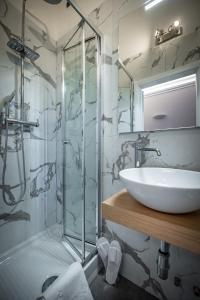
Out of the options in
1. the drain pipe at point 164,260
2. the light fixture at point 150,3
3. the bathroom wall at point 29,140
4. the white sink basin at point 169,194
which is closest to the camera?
the white sink basin at point 169,194

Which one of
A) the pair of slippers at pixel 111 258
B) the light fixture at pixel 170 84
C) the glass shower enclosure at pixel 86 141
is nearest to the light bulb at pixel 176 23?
the light fixture at pixel 170 84

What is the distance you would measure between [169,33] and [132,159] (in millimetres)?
939

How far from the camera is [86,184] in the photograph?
140 centimetres

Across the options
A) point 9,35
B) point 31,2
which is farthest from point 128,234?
point 31,2

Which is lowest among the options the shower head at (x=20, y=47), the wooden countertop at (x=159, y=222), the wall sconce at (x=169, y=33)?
the wooden countertop at (x=159, y=222)

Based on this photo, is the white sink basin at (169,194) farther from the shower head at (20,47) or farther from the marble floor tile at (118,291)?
the shower head at (20,47)

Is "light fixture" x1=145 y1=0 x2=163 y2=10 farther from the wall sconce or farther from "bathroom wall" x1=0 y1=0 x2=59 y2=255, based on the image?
"bathroom wall" x1=0 y1=0 x2=59 y2=255

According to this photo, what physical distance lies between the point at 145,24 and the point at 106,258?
6.35ft

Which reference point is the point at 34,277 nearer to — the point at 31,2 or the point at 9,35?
the point at 9,35

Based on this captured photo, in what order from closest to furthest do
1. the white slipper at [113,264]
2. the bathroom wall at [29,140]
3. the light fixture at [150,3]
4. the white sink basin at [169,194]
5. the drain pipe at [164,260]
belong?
the white sink basin at [169,194], the drain pipe at [164,260], the light fixture at [150,3], the white slipper at [113,264], the bathroom wall at [29,140]

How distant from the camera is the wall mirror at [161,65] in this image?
3.28 ft

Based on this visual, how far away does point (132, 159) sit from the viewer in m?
1.23

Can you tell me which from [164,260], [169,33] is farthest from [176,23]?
[164,260]

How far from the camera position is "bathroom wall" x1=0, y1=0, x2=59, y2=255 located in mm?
1387
